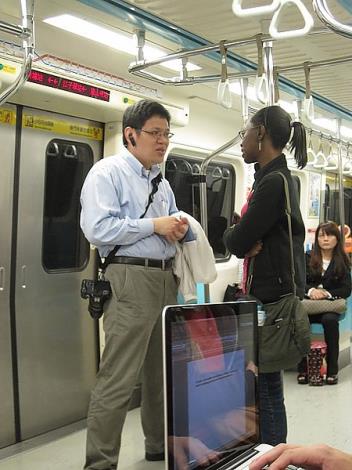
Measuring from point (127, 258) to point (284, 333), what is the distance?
789 millimetres

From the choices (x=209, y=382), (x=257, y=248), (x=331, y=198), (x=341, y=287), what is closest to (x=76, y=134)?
(x=257, y=248)

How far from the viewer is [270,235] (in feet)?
8.15

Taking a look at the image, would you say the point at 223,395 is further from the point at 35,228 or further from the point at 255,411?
the point at 35,228

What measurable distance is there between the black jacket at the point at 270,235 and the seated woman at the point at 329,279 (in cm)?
255

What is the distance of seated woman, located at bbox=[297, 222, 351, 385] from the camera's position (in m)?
4.86

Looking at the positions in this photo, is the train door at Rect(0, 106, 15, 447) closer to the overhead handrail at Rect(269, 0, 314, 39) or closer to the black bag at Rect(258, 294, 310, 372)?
the black bag at Rect(258, 294, 310, 372)

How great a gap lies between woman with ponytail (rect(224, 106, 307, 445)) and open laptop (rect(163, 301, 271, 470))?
101 cm

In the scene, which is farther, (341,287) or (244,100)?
(341,287)

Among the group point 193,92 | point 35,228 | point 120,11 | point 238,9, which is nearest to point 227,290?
point 193,92

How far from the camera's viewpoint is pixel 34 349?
3445mm

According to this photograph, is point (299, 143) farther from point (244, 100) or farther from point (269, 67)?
point (244, 100)

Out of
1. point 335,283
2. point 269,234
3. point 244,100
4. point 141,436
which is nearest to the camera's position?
point 269,234

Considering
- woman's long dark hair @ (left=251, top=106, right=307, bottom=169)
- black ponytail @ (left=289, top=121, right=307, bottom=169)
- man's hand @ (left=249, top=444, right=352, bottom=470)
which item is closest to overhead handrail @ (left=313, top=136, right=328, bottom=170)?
black ponytail @ (left=289, top=121, right=307, bottom=169)

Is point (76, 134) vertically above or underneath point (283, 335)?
above
